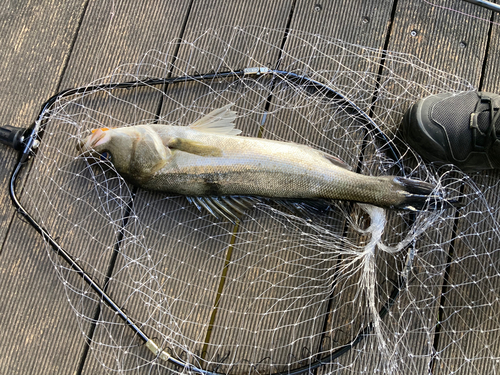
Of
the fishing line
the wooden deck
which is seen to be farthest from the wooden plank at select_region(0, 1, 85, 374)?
the fishing line

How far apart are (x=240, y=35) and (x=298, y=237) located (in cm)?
184

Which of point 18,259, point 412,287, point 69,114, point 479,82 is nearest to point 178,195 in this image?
point 69,114

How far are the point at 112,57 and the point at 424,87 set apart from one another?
2732 millimetres

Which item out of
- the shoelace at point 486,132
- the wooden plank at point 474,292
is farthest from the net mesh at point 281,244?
the shoelace at point 486,132

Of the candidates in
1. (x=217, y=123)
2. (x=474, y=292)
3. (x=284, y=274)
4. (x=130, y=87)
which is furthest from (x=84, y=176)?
(x=474, y=292)

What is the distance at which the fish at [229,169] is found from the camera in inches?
95.4

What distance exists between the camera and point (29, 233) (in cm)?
286

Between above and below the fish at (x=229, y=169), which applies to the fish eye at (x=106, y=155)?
below

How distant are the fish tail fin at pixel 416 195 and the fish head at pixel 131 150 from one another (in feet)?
5.69

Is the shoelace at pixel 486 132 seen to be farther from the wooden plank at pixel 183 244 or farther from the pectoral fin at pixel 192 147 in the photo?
the pectoral fin at pixel 192 147

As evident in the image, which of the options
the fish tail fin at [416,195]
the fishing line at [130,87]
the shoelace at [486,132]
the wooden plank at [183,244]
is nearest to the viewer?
the fish tail fin at [416,195]

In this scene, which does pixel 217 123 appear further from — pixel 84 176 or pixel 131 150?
pixel 84 176

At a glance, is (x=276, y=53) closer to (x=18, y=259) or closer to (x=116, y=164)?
(x=116, y=164)

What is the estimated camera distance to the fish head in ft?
8.66
